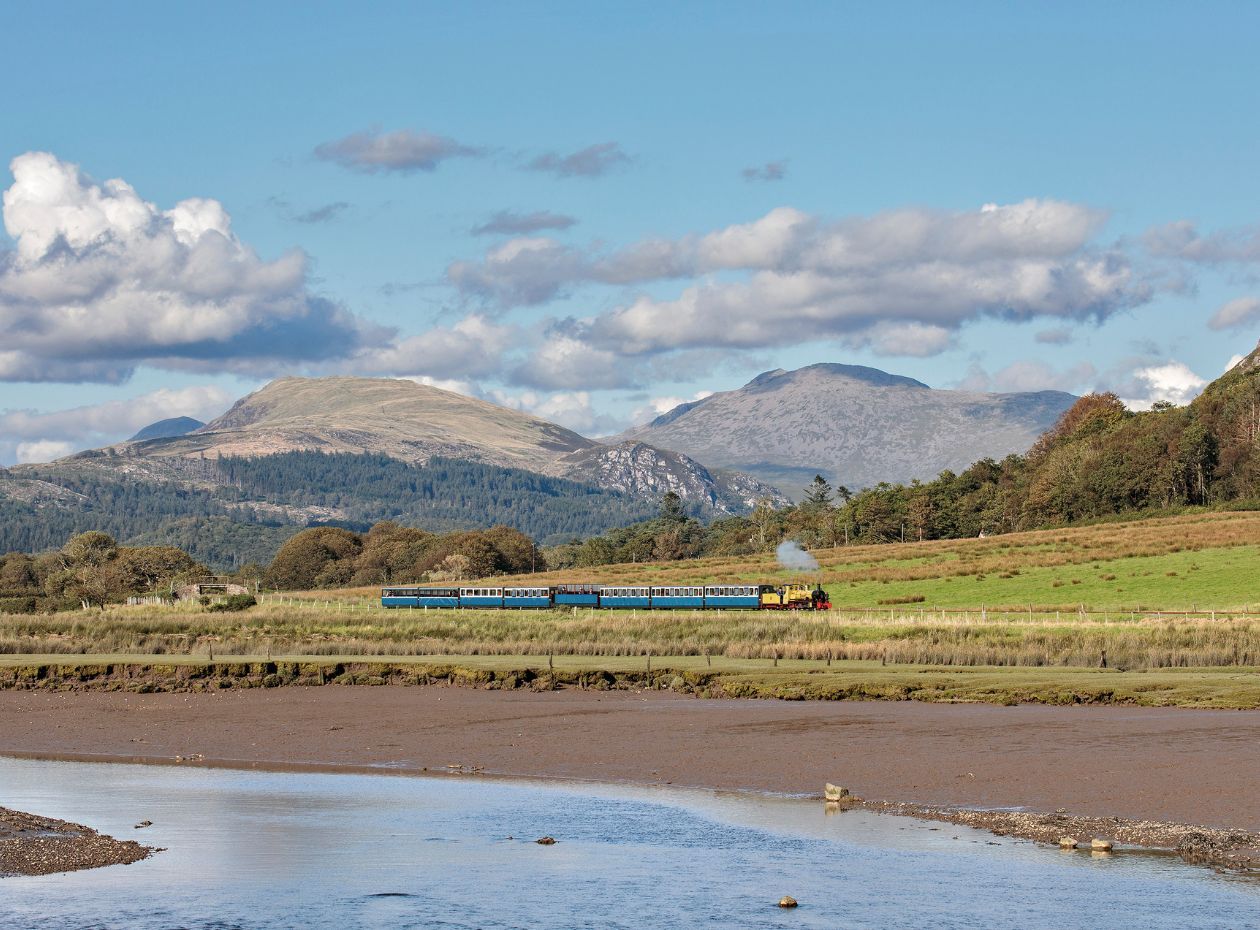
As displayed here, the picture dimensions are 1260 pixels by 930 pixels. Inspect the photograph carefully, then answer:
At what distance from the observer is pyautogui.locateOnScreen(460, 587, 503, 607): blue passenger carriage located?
100062mm

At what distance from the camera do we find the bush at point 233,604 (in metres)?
87.2

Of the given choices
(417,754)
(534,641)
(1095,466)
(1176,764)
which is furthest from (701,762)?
(1095,466)

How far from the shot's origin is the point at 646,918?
17.0 meters

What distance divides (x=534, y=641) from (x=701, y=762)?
3362cm

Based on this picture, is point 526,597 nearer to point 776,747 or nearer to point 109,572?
point 109,572

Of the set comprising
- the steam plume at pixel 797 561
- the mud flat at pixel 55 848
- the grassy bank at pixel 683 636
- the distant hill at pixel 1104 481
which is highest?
the distant hill at pixel 1104 481

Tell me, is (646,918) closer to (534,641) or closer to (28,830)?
(28,830)

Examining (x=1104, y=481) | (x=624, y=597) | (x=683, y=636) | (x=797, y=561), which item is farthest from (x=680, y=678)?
(x=1104, y=481)

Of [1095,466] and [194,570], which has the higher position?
[1095,466]

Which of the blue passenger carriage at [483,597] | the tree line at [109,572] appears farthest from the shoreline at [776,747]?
the tree line at [109,572]

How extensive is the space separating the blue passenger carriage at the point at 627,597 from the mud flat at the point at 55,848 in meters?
72.3

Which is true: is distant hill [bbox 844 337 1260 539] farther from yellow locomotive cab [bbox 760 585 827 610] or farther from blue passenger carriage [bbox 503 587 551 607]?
blue passenger carriage [bbox 503 587 551 607]

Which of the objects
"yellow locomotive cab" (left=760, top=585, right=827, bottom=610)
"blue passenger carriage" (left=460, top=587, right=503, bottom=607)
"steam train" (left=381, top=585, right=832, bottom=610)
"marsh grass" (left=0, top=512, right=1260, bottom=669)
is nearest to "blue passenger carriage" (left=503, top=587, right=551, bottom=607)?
"steam train" (left=381, top=585, right=832, bottom=610)

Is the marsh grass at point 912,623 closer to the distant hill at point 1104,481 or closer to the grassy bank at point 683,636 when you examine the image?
the grassy bank at point 683,636
